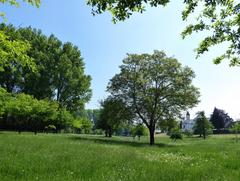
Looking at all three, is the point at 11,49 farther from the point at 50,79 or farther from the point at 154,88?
the point at 50,79

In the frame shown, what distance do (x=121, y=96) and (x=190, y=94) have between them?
9889 millimetres

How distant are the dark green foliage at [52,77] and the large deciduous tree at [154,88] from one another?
1007 inches

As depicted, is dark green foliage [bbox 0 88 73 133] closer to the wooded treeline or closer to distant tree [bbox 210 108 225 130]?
the wooded treeline

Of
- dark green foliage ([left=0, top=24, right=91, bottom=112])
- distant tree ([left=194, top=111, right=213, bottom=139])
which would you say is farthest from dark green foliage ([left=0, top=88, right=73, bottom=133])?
distant tree ([left=194, top=111, right=213, bottom=139])

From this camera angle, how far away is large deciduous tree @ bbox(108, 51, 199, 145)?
5403 cm

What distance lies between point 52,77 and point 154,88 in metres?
31.4

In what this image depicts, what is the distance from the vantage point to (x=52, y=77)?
79875mm

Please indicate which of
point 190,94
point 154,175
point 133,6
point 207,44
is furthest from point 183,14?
point 190,94

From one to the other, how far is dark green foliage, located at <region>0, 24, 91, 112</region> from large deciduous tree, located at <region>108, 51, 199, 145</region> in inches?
1007

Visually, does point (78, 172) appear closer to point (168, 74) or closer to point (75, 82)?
point (168, 74)

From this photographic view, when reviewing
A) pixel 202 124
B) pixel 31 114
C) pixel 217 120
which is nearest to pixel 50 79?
pixel 31 114

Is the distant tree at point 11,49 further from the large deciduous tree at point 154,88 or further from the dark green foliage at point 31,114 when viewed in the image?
the large deciduous tree at point 154,88

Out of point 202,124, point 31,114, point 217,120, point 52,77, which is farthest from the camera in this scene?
point 217,120

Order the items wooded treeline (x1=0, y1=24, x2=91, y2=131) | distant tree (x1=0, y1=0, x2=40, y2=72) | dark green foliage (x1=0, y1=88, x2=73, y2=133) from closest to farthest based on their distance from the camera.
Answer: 1. distant tree (x1=0, y1=0, x2=40, y2=72)
2. dark green foliage (x1=0, y1=88, x2=73, y2=133)
3. wooded treeline (x1=0, y1=24, x2=91, y2=131)
